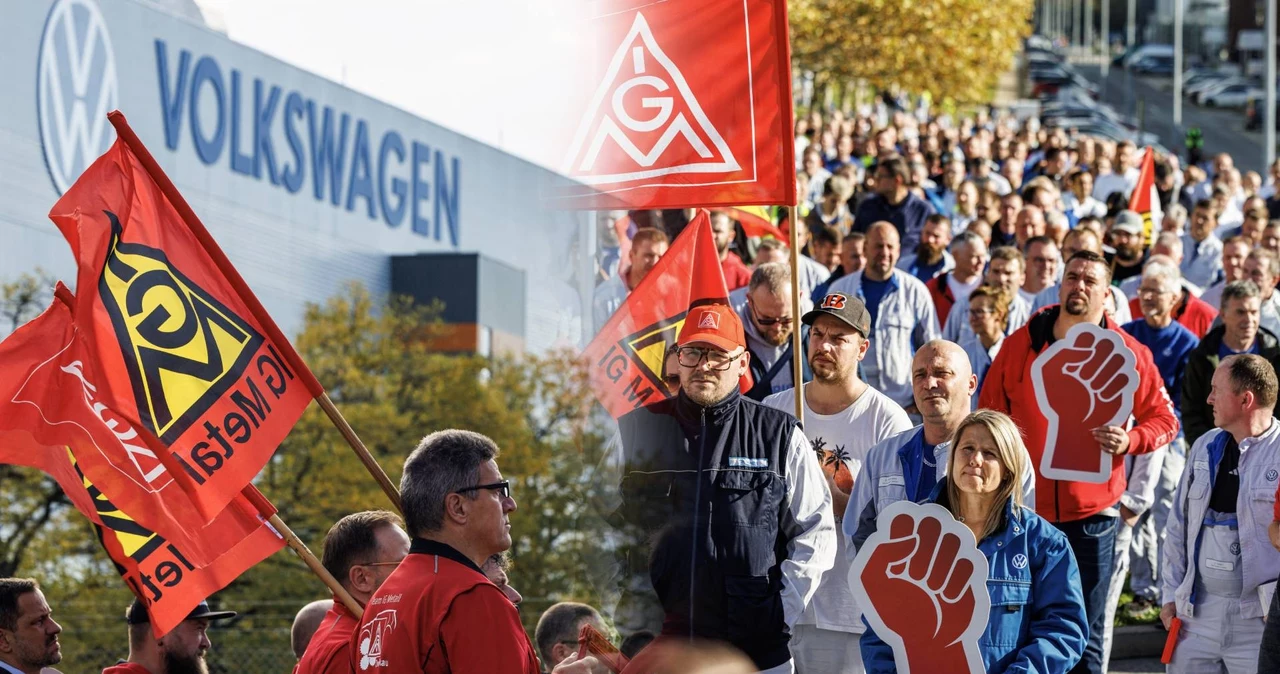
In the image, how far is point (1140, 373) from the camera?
7.55 meters

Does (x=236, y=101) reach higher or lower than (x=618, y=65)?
higher

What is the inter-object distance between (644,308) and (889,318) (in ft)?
19.7

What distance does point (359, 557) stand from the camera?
4.98m

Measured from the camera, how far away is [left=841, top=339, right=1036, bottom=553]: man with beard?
614 cm

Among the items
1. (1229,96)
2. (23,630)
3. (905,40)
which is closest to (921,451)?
(23,630)

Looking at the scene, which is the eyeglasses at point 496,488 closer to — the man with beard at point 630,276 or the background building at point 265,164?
the man with beard at point 630,276

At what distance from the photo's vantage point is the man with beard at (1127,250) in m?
11.6

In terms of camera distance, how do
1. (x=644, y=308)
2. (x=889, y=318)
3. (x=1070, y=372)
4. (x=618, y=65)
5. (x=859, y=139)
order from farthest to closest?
(x=859, y=139)
(x=889, y=318)
(x=1070, y=372)
(x=644, y=308)
(x=618, y=65)

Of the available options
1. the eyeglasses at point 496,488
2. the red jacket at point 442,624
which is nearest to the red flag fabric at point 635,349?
the eyeglasses at point 496,488

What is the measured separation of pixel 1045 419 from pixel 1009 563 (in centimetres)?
228

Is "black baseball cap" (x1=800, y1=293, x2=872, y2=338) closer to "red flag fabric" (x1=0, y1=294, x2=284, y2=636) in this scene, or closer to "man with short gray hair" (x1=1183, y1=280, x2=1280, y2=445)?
"red flag fabric" (x1=0, y1=294, x2=284, y2=636)

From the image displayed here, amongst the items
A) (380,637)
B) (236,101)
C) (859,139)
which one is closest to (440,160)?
(236,101)

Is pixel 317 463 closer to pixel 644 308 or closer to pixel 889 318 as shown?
pixel 889 318

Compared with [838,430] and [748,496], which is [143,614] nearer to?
[748,496]
